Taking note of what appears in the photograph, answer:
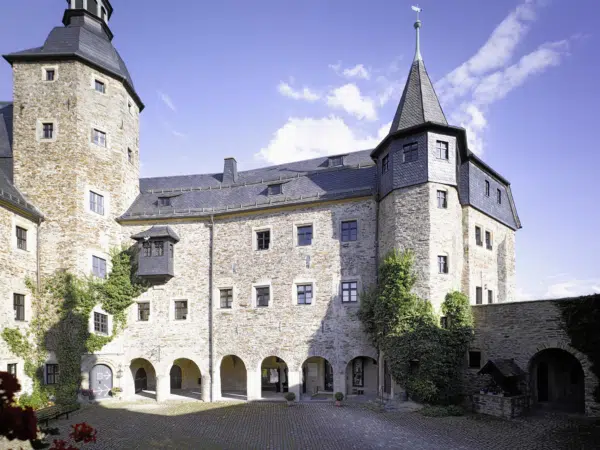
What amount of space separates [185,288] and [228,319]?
112 inches

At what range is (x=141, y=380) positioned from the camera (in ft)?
81.0

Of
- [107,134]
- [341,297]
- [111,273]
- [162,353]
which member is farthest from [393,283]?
[107,134]

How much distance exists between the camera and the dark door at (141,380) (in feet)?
79.7

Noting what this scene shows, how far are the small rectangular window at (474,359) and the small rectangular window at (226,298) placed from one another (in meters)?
11.6

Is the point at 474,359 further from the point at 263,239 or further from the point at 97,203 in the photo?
the point at 97,203

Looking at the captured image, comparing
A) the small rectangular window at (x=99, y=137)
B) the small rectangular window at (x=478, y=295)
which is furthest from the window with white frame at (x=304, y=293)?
the small rectangular window at (x=99, y=137)

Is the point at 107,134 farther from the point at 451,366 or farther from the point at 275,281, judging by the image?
the point at 451,366

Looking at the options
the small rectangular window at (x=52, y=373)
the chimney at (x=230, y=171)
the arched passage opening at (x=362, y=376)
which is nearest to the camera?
the small rectangular window at (x=52, y=373)

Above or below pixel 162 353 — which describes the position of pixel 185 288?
above

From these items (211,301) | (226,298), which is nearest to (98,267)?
(211,301)

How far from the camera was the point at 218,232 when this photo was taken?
23.4 metres

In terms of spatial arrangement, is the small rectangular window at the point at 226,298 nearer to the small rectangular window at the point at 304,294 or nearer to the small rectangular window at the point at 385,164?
the small rectangular window at the point at 304,294

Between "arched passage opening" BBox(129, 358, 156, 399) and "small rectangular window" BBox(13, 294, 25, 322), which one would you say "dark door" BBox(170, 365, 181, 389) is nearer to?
"arched passage opening" BBox(129, 358, 156, 399)

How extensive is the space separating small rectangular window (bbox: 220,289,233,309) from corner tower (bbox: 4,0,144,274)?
20.4 ft
